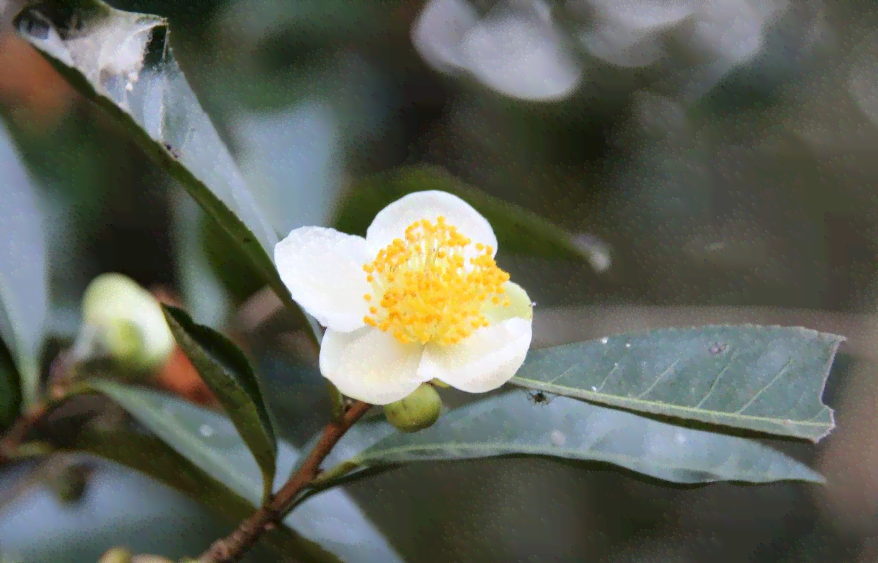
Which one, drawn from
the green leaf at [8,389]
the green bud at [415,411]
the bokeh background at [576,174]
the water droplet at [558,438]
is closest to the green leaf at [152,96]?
the green bud at [415,411]

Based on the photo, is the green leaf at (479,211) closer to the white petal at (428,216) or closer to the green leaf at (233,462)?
the white petal at (428,216)

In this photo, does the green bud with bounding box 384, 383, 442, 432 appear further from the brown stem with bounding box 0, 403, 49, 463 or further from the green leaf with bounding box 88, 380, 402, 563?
the brown stem with bounding box 0, 403, 49, 463

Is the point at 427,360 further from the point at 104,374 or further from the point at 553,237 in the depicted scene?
the point at 104,374

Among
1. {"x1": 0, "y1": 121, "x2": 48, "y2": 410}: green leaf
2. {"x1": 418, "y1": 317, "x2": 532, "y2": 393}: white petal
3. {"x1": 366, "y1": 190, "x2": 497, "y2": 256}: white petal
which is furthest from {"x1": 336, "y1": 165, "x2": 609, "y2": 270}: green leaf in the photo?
{"x1": 0, "y1": 121, "x2": 48, "y2": 410}: green leaf

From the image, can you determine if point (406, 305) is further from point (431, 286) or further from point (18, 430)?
point (18, 430)

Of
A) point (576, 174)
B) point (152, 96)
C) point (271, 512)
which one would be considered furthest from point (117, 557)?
point (576, 174)

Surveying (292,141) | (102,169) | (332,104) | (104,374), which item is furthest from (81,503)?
(332,104)
